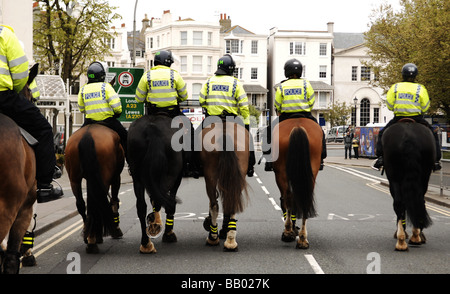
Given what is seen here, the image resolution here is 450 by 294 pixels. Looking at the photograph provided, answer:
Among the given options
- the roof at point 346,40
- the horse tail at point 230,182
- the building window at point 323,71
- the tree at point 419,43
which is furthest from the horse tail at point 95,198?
the roof at point 346,40

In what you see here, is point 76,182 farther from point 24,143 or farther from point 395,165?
point 395,165

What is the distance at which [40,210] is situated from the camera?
1265 cm

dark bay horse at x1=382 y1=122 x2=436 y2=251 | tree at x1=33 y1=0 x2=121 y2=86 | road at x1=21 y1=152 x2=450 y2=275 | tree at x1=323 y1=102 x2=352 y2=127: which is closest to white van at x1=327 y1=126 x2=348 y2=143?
tree at x1=323 y1=102 x2=352 y2=127

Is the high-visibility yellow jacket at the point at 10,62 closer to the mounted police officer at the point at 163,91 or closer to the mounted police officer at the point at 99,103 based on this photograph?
the mounted police officer at the point at 99,103

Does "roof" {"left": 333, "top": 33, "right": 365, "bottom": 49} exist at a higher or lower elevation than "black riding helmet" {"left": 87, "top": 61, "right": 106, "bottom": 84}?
higher

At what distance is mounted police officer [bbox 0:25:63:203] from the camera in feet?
17.4

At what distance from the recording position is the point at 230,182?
793 centimetres

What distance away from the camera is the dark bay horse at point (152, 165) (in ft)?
25.1

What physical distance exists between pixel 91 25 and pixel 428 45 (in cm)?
1649

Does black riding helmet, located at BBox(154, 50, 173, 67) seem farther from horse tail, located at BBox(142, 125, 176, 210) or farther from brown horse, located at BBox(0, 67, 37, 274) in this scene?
brown horse, located at BBox(0, 67, 37, 274)

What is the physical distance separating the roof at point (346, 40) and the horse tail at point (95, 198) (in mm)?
78000

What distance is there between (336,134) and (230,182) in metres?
63.4

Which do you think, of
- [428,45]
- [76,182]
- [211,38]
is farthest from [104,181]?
[211,38]

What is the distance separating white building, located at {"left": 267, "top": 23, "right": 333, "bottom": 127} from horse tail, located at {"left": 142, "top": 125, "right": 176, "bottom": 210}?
70730mm
